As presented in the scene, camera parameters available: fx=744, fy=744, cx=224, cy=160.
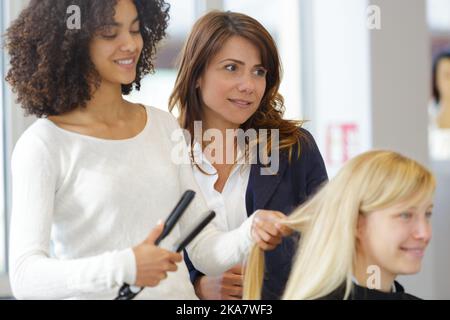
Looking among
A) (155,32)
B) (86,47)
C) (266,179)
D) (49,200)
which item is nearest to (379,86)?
(266,179)

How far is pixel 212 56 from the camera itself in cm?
125

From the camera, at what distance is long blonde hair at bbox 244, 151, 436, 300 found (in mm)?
1050

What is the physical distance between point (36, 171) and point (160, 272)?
0.70 feet

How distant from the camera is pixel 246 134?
127cm

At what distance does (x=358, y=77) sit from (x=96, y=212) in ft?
2.26

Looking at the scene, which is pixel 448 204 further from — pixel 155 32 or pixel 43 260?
pixel 43 260

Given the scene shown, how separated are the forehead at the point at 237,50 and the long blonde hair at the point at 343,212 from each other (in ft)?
0.88

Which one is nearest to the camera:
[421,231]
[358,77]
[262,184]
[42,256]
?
[42,256]

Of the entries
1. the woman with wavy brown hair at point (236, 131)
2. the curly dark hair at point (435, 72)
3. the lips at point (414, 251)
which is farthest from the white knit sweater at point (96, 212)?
the curly dark hair at point (435, 72)

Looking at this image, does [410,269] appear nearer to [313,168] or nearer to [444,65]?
[313,168]

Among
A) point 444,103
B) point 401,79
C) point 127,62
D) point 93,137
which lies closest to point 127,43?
point 127,62

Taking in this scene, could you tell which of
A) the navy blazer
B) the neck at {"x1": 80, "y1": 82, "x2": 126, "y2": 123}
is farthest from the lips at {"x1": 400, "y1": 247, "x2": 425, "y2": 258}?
the neck at {"x1": 80, "y1": 82, "x2": 126, "y2": 123}

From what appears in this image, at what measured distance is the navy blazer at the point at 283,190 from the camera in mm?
1171

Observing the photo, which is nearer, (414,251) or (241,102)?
(414,251)
